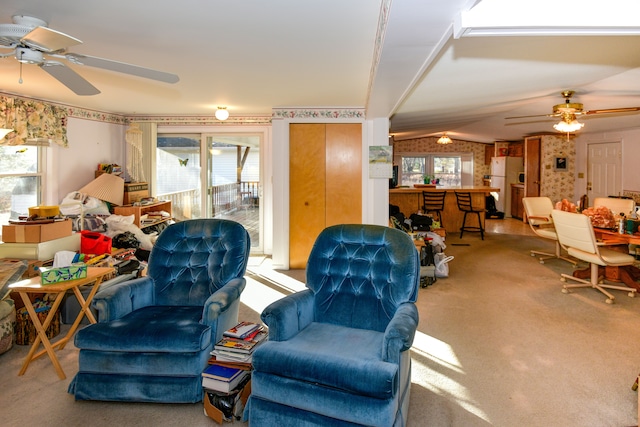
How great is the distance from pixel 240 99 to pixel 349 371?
3.84 m

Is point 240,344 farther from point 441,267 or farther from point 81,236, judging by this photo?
point 441,267

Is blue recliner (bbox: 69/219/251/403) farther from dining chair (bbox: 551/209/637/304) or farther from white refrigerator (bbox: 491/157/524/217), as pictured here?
white refrigerator (bbox: 491/157/524/217)

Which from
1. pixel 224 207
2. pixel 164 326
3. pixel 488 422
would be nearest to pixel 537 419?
pixel 488 422

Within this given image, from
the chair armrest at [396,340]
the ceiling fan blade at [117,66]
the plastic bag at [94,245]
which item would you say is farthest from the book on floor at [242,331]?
the plastic bag at [94,245]

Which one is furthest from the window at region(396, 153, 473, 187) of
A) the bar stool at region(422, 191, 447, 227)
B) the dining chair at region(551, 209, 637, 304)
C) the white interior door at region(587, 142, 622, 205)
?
the dining chair at region(551, 209, 637, 304)

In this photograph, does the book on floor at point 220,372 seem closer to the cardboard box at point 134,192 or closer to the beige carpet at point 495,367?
the beige carpet at point 495,367

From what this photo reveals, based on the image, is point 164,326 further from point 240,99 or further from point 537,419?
point 240,99

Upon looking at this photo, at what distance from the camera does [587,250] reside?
4.22m

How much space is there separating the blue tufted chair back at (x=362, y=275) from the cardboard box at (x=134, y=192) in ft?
12.7

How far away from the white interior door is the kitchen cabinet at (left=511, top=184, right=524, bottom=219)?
5.40 feet

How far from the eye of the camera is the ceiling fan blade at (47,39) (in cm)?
180

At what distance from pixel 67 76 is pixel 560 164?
9.27 metres

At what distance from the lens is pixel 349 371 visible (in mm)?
1766

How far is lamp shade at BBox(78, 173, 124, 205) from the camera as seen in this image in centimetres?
490
